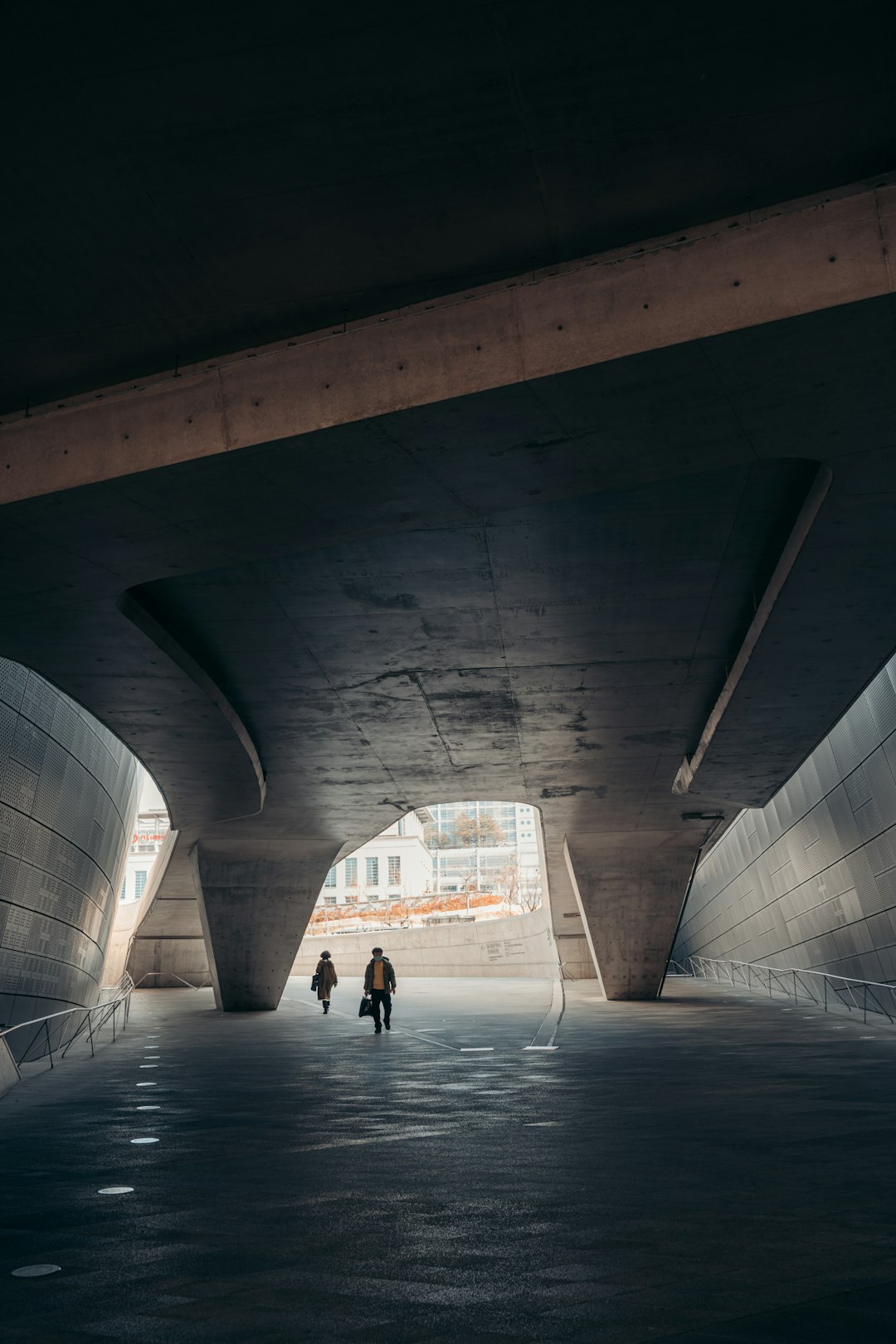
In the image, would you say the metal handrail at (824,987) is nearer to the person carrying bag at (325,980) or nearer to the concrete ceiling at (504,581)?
the concrete ceiling at (504,581)

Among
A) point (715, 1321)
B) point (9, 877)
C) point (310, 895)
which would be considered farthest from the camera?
point (310, 895)

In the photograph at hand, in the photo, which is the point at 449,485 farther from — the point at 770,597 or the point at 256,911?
the point at 256,911

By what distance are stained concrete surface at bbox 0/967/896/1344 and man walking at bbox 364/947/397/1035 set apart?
21.7 ft

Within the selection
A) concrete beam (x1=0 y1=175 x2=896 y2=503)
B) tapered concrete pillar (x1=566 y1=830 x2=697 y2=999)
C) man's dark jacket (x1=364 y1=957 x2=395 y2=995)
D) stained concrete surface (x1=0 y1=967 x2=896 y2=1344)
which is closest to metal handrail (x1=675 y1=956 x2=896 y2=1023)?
tapered concrete pillar (x1=566 y1=830 x2=697 y2=999)

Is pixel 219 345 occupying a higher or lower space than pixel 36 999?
higher

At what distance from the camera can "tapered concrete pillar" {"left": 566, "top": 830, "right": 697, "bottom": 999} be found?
3031 cm

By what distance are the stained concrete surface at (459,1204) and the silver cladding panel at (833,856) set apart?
7.79m

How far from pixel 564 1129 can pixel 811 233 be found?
743 centimetres

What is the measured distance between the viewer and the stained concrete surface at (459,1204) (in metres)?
4.45

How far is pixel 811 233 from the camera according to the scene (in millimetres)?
6645

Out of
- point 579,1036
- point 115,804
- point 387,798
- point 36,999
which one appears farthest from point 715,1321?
point 115,804

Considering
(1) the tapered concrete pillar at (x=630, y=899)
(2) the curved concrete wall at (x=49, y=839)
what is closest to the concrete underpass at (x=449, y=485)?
(2) the curved concrete wall at (x=49, y=839)

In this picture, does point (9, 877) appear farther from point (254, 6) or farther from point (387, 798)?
point (254, 6)

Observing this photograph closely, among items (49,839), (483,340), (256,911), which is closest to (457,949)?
(256,911)
